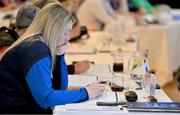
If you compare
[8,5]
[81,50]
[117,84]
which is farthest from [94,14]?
[117,84]

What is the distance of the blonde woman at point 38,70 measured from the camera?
6.68 ft

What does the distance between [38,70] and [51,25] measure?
0.88 ft

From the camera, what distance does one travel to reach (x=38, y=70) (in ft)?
6.61

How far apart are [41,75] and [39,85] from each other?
0.05 m

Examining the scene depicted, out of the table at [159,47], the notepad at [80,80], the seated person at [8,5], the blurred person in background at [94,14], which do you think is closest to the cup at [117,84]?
the notepad at [80,80]

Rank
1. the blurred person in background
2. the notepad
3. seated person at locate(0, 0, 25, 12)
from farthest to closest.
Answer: seated person at locate(0, 0, 25, 12) < the blurred person in background < the notepad

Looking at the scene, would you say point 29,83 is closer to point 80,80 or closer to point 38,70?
point 38,70

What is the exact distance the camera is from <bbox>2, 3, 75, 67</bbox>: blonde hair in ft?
7.04

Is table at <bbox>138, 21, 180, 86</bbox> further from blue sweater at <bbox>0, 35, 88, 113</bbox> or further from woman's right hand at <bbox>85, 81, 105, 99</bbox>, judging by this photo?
blue sweater at <bbox>0, 35, 88, 113</bbox>

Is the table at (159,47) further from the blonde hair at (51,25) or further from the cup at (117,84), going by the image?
the blonde hair at (51,25)

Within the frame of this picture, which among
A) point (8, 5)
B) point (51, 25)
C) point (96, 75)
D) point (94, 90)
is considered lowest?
point (8, 5)

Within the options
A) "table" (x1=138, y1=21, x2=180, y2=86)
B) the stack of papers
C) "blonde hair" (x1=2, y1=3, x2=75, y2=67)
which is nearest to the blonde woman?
"blonde hair" (x1=2, y1=3, x2=75, y2=67)

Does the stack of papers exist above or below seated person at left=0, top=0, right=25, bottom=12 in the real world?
above

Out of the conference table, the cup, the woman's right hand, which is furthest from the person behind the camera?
the cup
